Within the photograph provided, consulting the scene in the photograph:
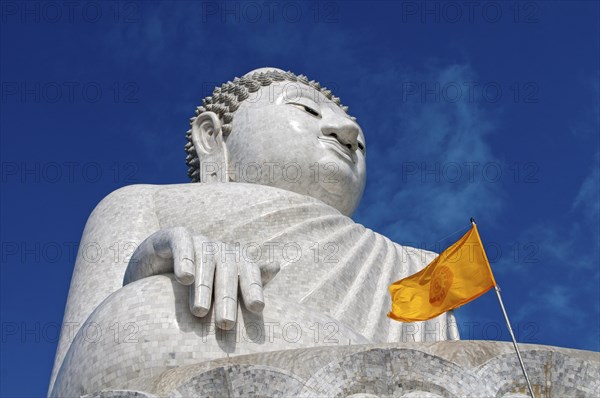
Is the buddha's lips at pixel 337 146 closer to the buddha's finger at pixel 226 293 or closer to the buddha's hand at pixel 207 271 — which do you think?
the buddha's hand at pixel 207 271

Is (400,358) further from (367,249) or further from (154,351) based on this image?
(367,249)

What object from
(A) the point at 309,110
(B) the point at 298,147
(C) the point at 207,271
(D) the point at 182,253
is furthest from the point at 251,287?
(A) the point at 309,110

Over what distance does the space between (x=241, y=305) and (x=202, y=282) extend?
390 millimetres

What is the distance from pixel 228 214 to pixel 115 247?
1161 mm

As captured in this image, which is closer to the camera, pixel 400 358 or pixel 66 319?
pixel 400 358

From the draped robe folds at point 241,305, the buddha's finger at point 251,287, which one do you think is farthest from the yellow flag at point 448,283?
the buddha's finger at point 251,287

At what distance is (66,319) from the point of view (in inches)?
360

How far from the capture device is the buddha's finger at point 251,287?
7168mm

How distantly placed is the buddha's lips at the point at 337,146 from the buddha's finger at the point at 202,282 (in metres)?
3.86

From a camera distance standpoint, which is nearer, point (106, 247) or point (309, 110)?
point (106, 247)

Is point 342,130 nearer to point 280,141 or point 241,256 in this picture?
point 280,141

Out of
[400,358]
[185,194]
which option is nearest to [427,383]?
[400,358]

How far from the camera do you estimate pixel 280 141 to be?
10961 mm

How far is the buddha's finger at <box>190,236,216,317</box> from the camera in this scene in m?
7.01
